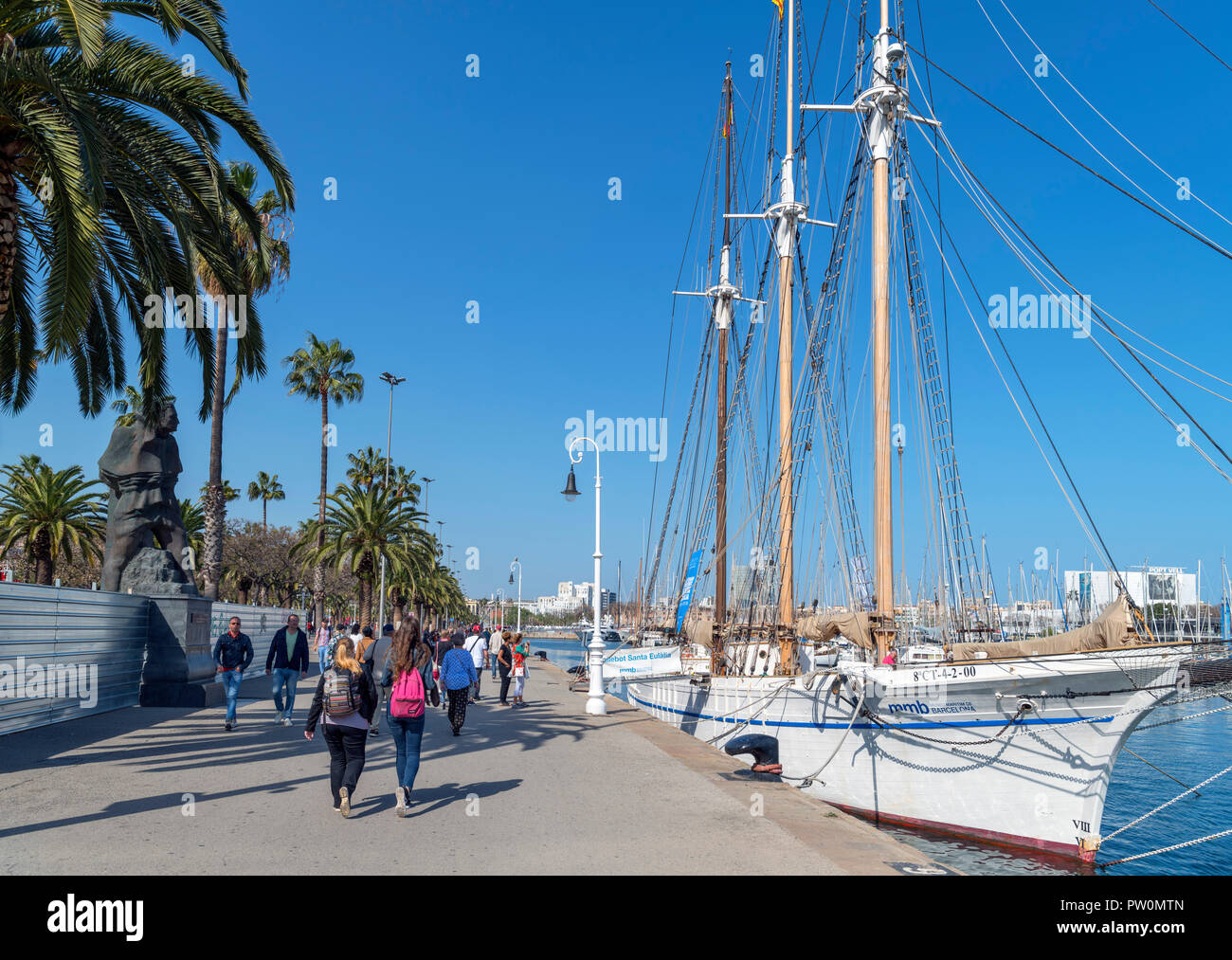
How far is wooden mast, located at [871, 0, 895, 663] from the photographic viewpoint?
1444 centimetres

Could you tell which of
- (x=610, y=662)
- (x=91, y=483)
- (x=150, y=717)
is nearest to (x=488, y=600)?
(x=91, y=483)

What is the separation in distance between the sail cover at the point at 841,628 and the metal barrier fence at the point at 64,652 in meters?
13.2

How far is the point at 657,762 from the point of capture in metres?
11.6

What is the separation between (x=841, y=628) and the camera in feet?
60.6

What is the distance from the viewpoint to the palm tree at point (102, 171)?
9141 mm

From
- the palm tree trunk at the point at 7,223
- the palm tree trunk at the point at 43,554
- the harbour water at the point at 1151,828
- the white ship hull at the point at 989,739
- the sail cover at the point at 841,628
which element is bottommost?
the harbour water at the point at 1151,828

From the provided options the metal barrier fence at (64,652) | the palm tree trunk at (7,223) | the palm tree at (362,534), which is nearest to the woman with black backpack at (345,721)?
the palm tree trunk at (7,223)

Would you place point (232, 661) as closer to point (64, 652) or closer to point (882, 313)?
point (64, 652)

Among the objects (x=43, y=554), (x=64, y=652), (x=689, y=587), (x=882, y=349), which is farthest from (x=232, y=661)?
(x=43, y=554)

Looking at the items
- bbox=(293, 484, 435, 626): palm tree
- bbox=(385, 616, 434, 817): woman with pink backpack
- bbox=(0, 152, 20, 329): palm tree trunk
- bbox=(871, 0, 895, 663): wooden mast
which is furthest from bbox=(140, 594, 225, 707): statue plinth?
bbox=(293, 484, 435, 626): palm tree

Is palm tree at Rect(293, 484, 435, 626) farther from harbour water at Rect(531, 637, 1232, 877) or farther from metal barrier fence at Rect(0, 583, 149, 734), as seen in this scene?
harbour water at Rect(531, 637, 1232, 877)

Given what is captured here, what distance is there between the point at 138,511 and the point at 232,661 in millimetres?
4921

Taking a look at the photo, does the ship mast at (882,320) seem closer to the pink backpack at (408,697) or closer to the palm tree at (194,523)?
the pink backpack at (408,697)
